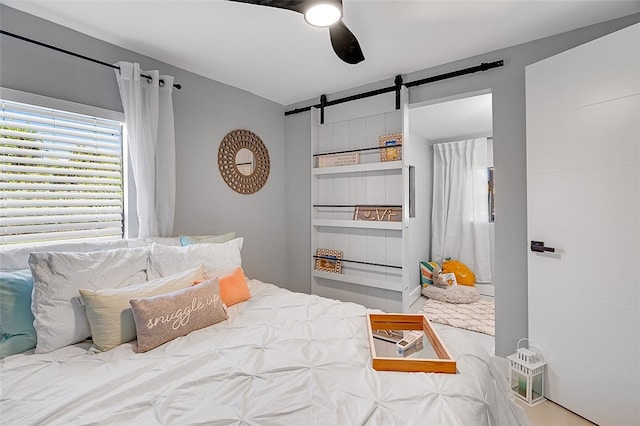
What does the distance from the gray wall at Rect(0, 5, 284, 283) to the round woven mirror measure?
0.07 meters

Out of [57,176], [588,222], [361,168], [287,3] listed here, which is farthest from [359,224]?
[57,176]

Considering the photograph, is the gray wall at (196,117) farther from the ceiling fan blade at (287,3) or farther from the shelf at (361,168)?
the ceiling fan blade at (287,3)

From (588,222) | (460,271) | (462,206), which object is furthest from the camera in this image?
(462,206)

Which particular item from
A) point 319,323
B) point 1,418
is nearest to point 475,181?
point 319,323

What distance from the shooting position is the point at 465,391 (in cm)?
111

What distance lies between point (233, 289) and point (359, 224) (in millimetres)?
1474

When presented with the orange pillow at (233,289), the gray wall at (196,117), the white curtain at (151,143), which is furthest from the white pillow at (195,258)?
the gray wall at (196,117)

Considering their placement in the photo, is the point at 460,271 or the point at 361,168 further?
the point at 460,271

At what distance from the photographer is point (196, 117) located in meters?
2.79

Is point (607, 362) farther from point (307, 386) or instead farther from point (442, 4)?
point (442, 4)

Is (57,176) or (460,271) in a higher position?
(57,176)

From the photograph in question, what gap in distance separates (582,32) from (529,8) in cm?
55

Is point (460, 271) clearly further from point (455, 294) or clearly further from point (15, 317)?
point (15, 317)

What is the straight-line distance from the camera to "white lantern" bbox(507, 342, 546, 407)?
207 centimetres
